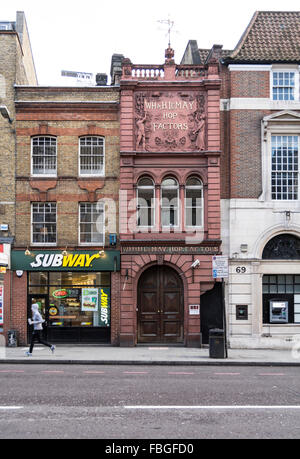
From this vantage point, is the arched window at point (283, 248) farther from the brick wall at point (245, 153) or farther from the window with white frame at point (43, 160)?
the window with white frame at point (43, 160)

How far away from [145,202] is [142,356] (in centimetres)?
688

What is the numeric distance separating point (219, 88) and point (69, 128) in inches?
252

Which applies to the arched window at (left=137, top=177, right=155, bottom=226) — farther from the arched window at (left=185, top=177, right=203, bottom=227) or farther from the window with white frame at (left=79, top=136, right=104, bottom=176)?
the window with white frame at (left=79, top=136, right=104, bottom=176)

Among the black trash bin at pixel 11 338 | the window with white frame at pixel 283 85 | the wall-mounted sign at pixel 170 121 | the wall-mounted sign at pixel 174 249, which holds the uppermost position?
the window with white frame at pixel 283 85

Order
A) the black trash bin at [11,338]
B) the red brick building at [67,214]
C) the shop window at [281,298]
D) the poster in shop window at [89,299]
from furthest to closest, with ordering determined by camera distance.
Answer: the shop window at [281,298], the poster in shop window at [89,299], the red brick building at [67,214], the black trash bin at [11,338]

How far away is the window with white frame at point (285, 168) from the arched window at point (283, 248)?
5.56 ft

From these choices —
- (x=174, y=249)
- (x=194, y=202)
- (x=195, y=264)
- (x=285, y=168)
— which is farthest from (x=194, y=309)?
(x=285, y=168)

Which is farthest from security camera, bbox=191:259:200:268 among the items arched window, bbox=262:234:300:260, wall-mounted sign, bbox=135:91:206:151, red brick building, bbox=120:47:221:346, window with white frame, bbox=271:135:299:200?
wall-mounted sign, bbox=135:91:206:151

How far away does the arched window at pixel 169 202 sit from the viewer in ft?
81.4

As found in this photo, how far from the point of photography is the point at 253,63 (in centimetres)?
2519

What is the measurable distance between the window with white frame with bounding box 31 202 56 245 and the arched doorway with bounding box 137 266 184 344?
415cm

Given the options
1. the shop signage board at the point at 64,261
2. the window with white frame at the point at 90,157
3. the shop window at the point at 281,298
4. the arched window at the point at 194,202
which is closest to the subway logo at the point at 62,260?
the shop signage board at the point at 64,261
